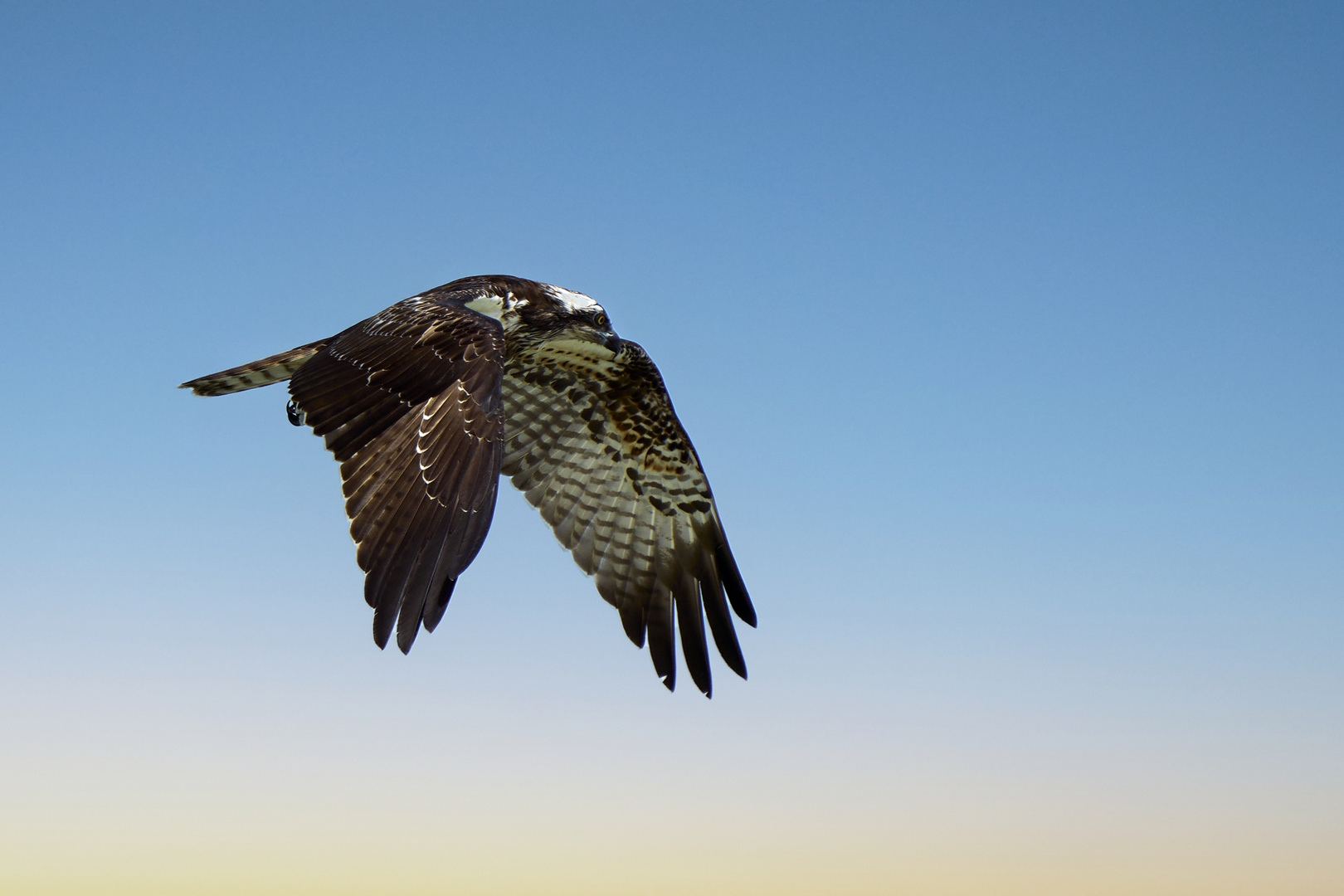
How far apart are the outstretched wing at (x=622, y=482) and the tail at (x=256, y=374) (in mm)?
1858

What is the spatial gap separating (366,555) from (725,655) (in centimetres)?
374

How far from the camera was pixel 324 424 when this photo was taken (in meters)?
5.63

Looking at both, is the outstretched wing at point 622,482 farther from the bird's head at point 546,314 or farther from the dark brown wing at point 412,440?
the dark brown wing at point 412,440

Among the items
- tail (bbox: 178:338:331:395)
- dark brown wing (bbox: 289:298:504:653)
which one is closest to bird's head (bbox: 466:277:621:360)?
dark brown wing (bbox: 289:298:504:653)

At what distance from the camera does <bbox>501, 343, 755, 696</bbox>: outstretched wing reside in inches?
340

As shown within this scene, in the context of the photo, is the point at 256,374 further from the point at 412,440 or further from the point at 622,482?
the point at 622,482

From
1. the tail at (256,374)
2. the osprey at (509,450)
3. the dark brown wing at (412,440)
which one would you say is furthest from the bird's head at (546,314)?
the tail at (256,374)

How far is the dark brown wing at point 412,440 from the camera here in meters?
5.07

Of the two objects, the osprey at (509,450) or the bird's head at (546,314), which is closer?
the osprey at (509,450)

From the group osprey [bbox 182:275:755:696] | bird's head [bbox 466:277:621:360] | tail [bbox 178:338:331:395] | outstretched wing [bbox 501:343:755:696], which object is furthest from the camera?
outstretched wing [bbox 501:343:755:696]

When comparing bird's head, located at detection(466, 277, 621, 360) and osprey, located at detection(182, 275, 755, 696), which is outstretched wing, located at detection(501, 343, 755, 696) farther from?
bird's head, located at detection(466, 277, 621, 360)

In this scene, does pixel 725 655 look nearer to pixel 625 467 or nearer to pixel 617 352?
pixel 625 467

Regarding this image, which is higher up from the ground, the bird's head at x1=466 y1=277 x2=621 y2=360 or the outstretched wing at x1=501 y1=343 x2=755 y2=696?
the bird's head at x1=466 y1=277 x2=621 y2=360

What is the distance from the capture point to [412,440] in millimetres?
5691
